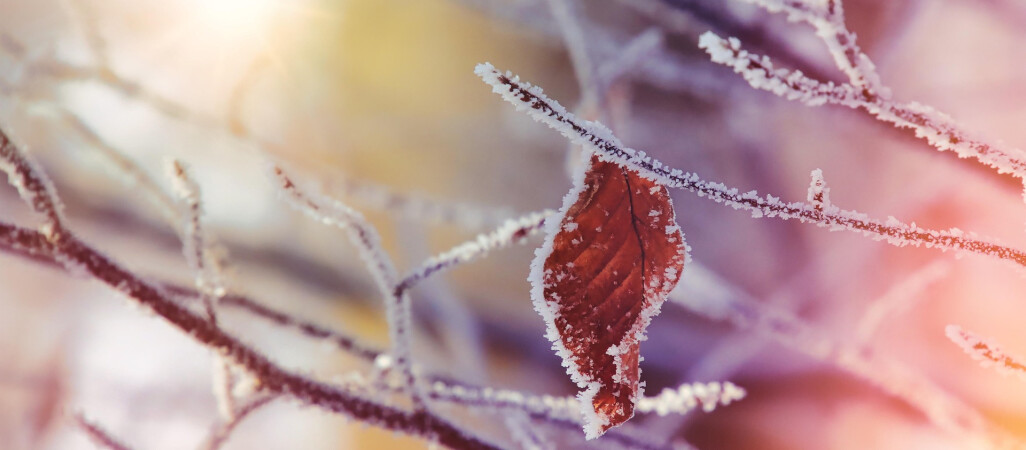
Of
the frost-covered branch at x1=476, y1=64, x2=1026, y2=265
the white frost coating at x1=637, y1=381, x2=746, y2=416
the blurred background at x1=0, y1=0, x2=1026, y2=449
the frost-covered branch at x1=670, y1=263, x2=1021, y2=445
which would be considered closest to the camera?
the frost-covered branch at x1=476, y1=64, x2=1026, y2=265

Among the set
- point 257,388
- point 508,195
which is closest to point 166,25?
point 508,195

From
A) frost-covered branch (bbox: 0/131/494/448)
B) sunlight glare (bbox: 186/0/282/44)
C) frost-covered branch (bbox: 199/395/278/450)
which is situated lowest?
frost-covered branch (bbox: 199/395/278/450)

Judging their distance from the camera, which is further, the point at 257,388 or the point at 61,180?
the point at 61,180

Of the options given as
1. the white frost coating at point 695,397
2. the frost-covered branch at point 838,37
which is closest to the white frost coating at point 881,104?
the frost-covered branch at point 838,37

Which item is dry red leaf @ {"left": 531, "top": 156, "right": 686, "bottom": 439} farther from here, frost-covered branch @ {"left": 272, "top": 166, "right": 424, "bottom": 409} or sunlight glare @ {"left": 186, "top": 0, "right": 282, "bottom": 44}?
sunlight glare @ {"left": 186, "top": 0, "right": 282, "bottom": 44}

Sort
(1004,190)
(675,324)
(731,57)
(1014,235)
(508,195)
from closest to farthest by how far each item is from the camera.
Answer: (731,57) < (1004,190) < (1014,235) < (675,324) < (508,195)

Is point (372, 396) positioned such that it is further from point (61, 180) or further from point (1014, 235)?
point (61, 180)

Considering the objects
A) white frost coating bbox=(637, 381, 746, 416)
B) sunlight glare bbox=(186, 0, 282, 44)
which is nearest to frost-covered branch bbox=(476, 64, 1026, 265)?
white frost coating bbox=(637, 381, 746, 416)
